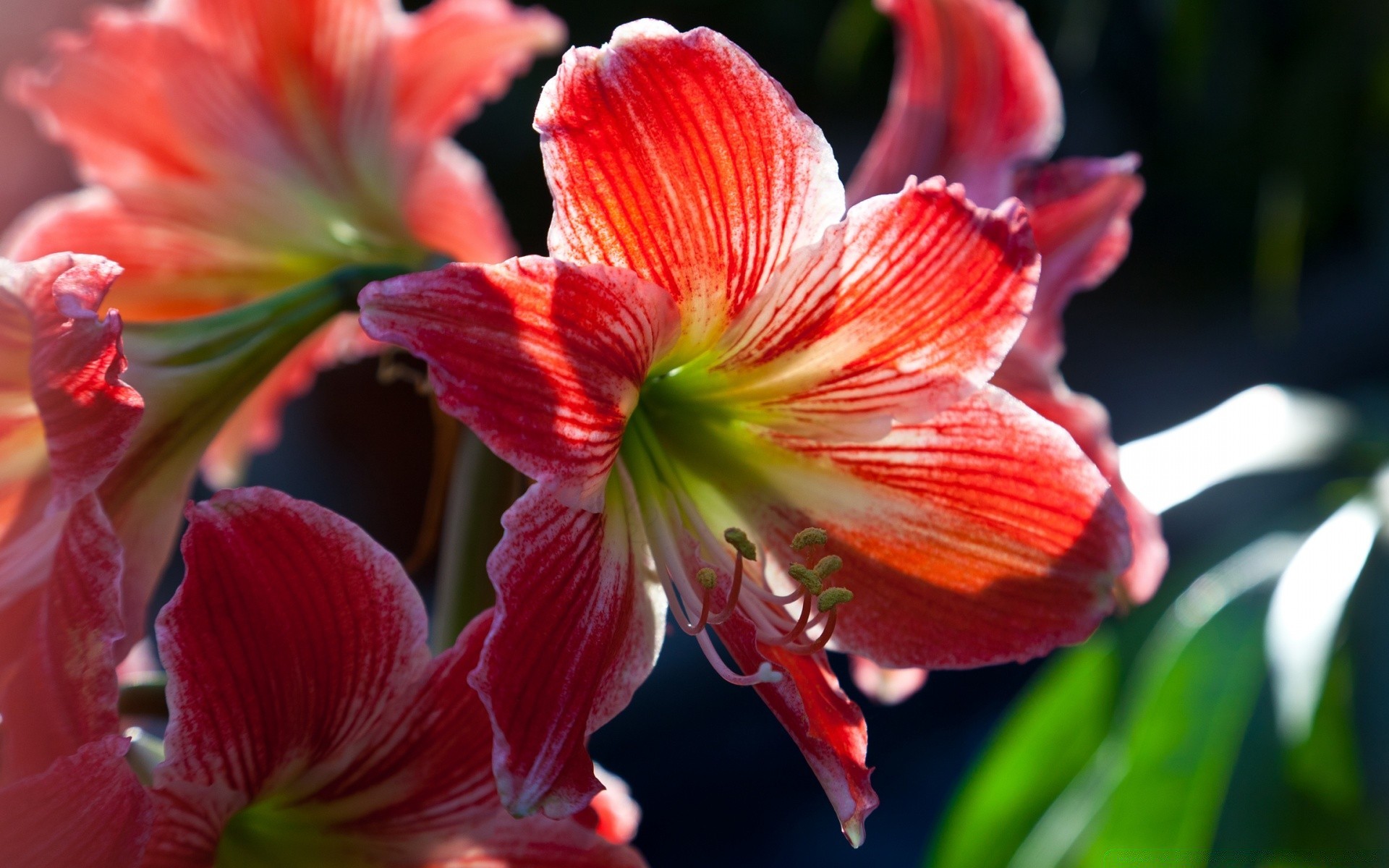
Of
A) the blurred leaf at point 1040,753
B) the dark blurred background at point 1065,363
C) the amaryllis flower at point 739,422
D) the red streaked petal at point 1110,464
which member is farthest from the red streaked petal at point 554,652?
the dark blurred background at point 1065,363

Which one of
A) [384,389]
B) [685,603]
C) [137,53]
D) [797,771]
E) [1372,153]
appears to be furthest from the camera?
[797,771]

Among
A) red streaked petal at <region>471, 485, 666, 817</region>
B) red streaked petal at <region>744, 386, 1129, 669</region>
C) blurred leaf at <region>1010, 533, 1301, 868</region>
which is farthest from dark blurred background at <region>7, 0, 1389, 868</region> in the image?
red streaked petal at <region>471, 485, 666, 817</region>

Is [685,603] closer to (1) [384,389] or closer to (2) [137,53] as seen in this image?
(2) [137,53]

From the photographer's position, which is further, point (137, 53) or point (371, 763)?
point (137, 53)

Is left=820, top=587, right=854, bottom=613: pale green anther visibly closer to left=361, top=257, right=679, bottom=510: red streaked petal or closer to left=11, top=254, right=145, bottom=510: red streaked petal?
left=361, top=257, right=679, bottom=510: red streaked petal

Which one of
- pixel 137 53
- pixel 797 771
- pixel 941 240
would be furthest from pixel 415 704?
pixel 797 771

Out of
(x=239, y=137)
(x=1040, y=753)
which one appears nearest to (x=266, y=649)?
(x=239, y=137)

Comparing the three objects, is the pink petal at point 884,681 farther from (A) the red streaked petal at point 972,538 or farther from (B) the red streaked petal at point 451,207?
(B) the red streaked petal at point 451,207
